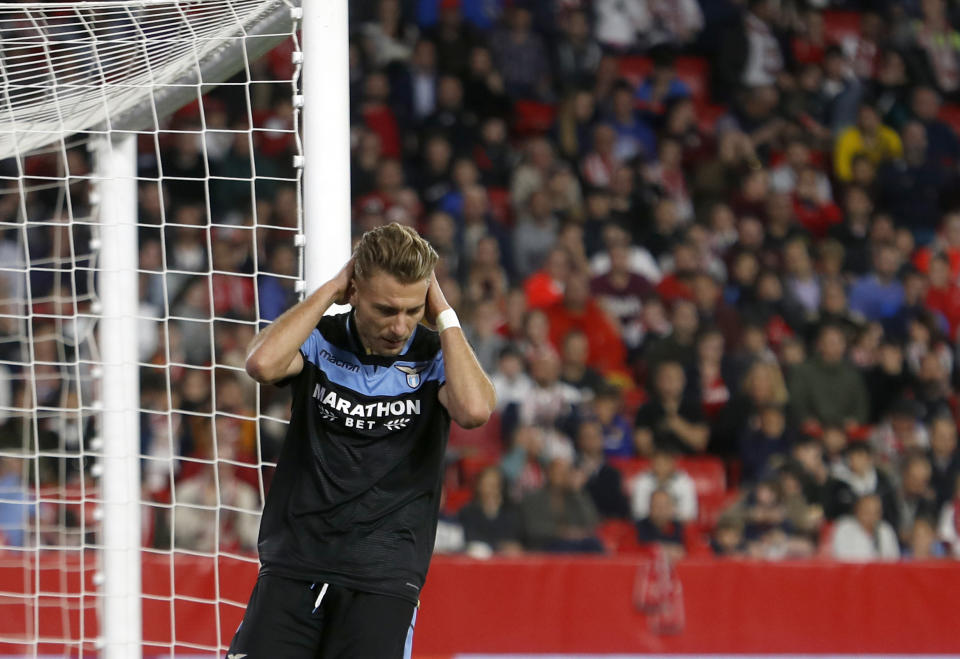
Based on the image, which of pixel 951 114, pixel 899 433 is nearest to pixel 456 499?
pixel 899 433

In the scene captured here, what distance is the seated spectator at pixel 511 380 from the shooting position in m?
8.53

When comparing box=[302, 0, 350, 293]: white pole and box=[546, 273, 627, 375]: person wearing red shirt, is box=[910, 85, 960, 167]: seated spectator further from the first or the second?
box=[302, 0, 350, 293]: white pole

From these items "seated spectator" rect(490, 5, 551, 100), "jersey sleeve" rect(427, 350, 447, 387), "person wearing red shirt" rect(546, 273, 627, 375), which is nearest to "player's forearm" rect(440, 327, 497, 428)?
"jersey sleeve" rect(427, 350, 447, 387)

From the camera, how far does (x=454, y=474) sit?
8.16 meters

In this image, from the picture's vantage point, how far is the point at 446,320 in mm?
3357

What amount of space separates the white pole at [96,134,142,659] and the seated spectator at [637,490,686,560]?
392 centimetres

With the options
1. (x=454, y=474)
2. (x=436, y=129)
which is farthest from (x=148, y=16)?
(x=436, y=129)

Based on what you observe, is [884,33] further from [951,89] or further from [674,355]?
[674,355]

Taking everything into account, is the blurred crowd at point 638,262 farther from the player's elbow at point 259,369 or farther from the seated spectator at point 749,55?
the player's elbow at point 259,369

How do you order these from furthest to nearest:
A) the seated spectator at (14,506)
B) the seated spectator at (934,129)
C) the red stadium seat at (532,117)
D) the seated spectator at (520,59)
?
the seated spectator at (934,129)
the seated spectator at (520,59)
the red stadium seat at (532,117)
the seated spectator at (14,506)

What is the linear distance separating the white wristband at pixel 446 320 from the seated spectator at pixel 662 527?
16.0ft

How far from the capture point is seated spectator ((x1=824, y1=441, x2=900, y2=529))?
27.4 ft

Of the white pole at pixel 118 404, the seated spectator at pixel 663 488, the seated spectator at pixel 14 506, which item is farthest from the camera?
the seated spectator at pixel 663 488

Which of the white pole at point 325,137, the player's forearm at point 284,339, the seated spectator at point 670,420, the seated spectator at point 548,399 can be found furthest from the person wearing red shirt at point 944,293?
the player's forearm at point 284,339
